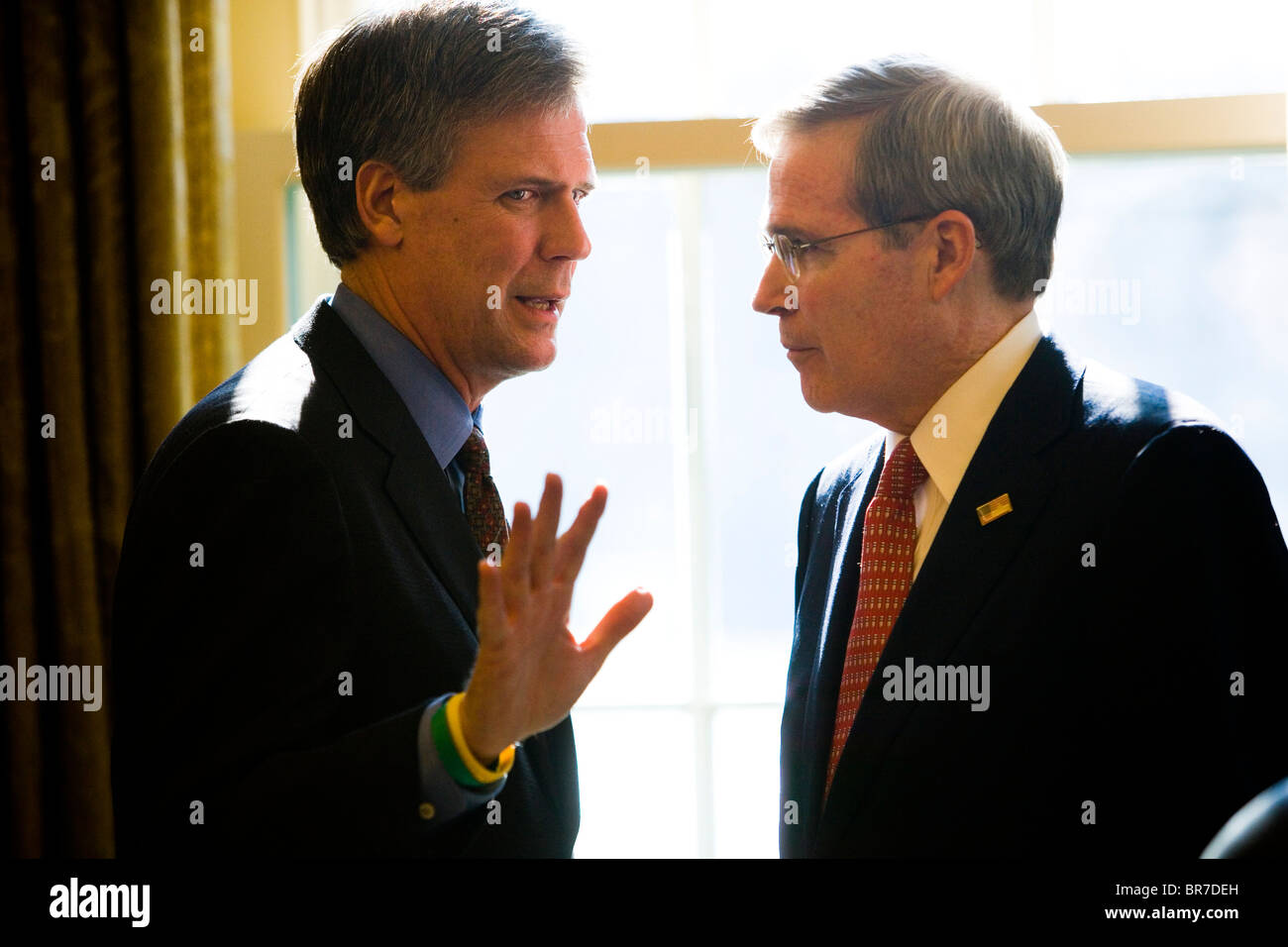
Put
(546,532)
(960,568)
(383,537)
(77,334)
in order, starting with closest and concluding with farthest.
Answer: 1. (546,532)
2. (383,537)
3. (960,568)
4. (77,334)

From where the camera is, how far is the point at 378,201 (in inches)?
53.6

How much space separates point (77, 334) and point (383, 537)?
154cm

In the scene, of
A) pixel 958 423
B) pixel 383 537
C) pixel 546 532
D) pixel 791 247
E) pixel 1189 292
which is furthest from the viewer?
pixel 1189 292

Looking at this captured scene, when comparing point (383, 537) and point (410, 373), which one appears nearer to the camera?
point (383, 537)

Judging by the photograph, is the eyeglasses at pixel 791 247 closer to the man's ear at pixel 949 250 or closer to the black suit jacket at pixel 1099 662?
the man's ear at pixel 949 250

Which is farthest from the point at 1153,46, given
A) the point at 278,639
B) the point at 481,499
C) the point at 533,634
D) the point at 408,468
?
the point at 278,639

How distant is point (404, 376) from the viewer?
4.35 feet

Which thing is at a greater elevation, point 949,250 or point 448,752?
point 949,250

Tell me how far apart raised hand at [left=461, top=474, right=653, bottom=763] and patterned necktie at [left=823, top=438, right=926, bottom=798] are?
1.41 ft

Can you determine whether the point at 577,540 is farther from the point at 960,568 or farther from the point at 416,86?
the point at 416,86

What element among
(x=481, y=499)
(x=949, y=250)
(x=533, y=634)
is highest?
(x=949, y=250)

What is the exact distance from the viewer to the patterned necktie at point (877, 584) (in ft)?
4.44

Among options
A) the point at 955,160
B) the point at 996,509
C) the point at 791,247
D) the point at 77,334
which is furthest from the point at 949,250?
the point at 77,334
